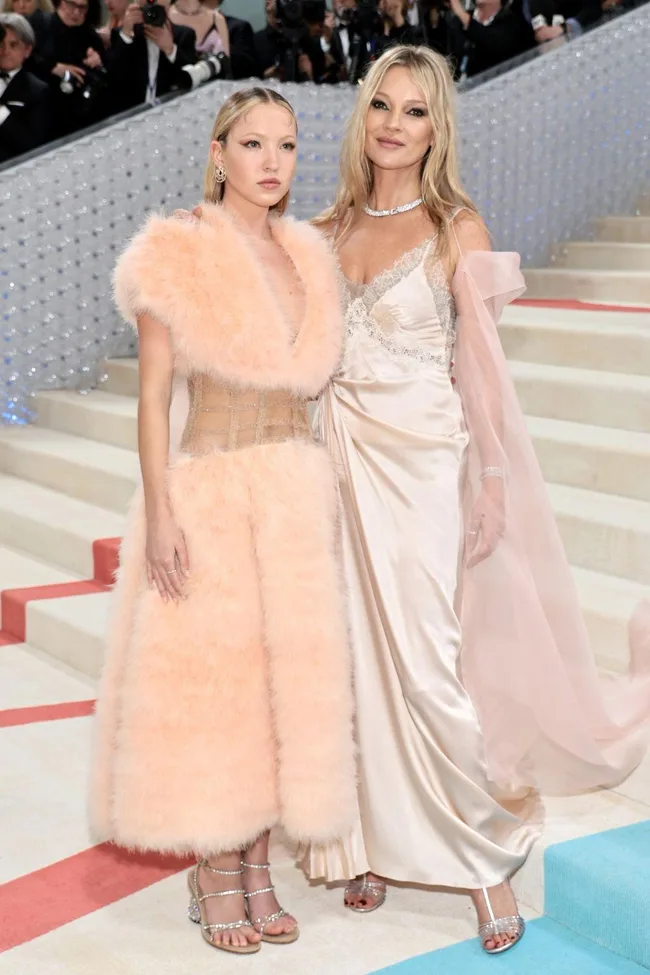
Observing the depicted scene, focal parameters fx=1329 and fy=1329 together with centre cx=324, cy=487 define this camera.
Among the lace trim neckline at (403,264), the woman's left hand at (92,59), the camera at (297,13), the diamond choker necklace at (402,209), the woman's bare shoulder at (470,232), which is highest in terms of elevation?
the camera at (297,13)

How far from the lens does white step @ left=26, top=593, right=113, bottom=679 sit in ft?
14.9

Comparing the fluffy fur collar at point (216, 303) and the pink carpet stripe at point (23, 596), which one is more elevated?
the fluffy fur collar at point (216, 303)

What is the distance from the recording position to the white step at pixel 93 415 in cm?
632

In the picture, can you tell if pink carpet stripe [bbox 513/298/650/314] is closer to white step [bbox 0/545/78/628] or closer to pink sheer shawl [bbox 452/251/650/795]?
white step [bbox 0/545/78/628]

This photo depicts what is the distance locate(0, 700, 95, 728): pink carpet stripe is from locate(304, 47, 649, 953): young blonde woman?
1545 mm

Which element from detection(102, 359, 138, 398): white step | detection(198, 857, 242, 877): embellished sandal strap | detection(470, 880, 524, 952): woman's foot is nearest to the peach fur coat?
detection(198, 857, 242, 877): embellished sandal strap

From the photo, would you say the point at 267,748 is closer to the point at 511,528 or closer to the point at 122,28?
the point at 511,528

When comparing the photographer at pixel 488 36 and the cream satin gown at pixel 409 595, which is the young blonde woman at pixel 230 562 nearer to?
the cream satin gown at pixel 409 595

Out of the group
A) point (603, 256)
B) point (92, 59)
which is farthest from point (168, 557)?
point (92, 59)

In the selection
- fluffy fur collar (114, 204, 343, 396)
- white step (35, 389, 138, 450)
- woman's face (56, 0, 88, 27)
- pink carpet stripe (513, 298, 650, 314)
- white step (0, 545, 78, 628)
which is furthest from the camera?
woman's face (56, 0, 88, 27)

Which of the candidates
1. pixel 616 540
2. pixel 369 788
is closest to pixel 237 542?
pixel 369 788

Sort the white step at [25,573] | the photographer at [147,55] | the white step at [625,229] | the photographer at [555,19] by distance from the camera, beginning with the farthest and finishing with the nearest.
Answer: the photographer at [555,19] < the photographer at [147,55] < the white step at [625,229] < the white step at [25,573]

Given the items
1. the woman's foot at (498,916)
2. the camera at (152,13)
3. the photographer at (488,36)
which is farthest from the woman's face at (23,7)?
the woman's foot at (498,916)

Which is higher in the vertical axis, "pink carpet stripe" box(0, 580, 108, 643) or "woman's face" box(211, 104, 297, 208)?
"woman's face" box(211, 104, 297, 208)
